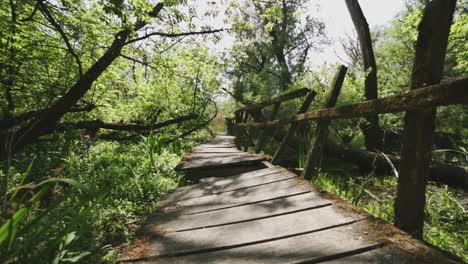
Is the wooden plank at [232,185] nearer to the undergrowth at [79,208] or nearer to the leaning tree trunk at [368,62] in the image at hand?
the undergrowth at [79,208]

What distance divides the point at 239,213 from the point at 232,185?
3.36ft

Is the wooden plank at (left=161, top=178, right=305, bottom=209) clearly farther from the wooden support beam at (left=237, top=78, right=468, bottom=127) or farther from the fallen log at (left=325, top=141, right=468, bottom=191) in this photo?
the fallen log at (left=325, top=141, right=468, bottom=191)

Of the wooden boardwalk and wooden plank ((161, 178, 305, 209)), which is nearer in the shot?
the wooden boardwalk

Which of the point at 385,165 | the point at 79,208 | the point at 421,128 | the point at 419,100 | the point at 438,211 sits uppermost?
the point at 419,100

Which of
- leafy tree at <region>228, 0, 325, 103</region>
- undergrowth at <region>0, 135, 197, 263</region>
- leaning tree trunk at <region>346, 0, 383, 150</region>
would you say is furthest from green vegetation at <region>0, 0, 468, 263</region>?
leafy tree at <region>228, 0, 325, 103</region>

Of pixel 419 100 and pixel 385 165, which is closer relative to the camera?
pixel 419 100

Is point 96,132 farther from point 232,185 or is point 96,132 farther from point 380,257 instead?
point 380,257

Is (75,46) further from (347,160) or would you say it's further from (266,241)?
(347,160)

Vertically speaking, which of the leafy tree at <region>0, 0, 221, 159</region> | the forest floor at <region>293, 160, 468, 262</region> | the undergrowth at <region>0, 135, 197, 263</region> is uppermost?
the leafy tree at <region>0, 0, 221, 159</region>

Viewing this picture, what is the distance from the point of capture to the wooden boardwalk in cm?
142

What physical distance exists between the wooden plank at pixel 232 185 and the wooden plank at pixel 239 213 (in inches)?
25.9

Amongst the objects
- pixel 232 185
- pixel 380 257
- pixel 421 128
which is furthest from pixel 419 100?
pixel 232 185

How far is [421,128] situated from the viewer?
1.53 meters

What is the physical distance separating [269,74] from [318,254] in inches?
778
